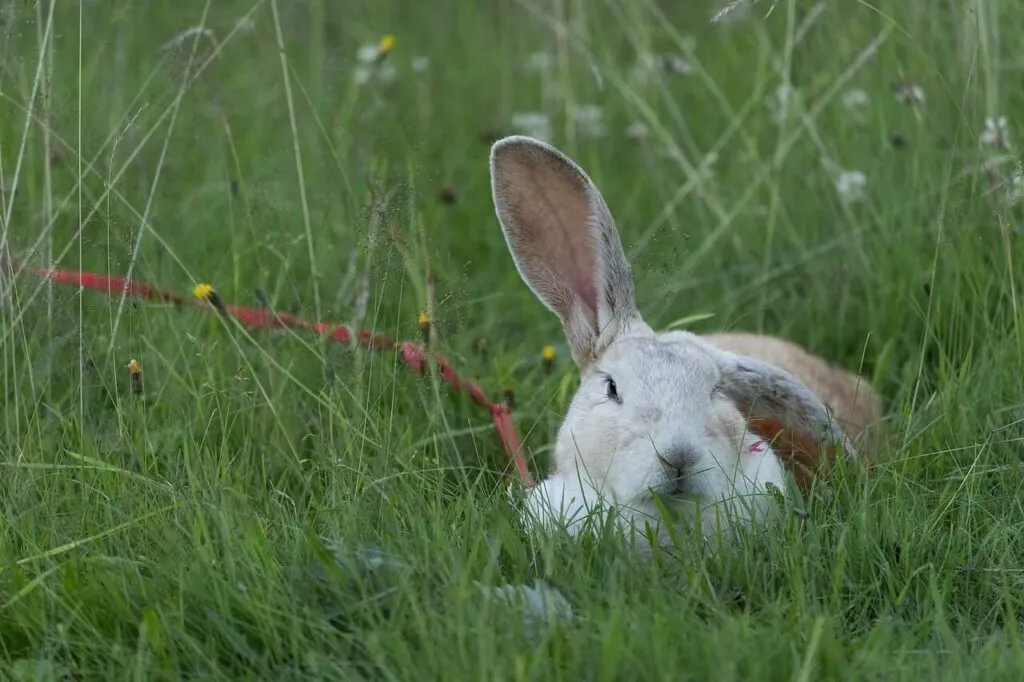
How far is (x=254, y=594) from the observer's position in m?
3.13

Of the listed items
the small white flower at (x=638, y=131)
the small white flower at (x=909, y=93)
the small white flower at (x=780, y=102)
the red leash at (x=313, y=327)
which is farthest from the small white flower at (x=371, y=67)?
the small white flower at (x=909, y=93)

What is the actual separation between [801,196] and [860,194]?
400mm

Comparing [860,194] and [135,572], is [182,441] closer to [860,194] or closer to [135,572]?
[135,572]

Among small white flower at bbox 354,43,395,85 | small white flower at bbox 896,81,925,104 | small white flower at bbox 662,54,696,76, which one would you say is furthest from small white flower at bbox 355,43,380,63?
small white flower at bbox 896,81,925,104

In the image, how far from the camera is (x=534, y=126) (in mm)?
6465

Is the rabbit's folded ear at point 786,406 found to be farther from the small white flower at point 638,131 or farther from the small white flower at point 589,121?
the small white flower at point 589,121

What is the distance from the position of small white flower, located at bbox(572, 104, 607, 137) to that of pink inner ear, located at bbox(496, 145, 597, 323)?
230 cm

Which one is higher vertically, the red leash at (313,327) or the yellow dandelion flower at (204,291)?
the yellow dandelion flower at (204,291)

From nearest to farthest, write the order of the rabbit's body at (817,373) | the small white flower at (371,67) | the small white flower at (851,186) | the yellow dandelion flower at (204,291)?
1. the yellow dandelion flower at (204,291)
2. the rabbit's body at (817,373)
3. the small white flower at (851,186)
4. the small white flower at (371,67)

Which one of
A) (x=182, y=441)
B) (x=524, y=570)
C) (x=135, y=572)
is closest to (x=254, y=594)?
(x=135, y=572)

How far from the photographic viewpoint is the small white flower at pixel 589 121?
21.7 ft

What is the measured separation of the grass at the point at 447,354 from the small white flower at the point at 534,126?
101 millimetres

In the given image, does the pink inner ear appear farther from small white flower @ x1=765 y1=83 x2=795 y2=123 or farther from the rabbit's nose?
small white flower @ x1=765 y1=83 x2=795 y2=123

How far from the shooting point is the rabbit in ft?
11.8
